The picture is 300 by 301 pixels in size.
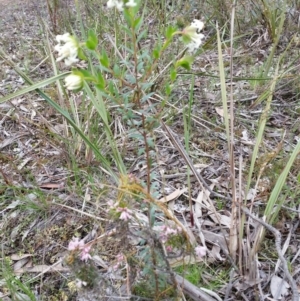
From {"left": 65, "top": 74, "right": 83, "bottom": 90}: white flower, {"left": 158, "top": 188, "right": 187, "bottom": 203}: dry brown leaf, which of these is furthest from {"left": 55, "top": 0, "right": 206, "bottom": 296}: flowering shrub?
{"left": 158, "top": 188, "right": 187, "bottom": 203}: dry brown leaf

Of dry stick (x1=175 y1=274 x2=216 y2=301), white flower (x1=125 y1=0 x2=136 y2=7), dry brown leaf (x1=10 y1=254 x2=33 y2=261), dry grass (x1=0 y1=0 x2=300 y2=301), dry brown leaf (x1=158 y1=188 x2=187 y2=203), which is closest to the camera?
white flower (x1=125 y1=0 x2=136 y2=7)

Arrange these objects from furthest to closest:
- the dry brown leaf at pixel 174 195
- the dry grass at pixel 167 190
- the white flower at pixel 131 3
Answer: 1. the dry brown leaf at pixel 174 195
2. the dry grass at pixel 167 190
3. the white flower at pixel 131 3

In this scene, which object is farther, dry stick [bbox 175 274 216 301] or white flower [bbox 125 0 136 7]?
dry stick [bbox 175 274 216 301]

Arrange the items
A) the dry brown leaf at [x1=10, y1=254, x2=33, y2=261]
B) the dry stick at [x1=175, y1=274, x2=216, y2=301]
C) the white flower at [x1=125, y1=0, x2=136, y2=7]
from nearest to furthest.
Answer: the white flower at [x1=125, y1=0, x2=136, y2=7] < the dry stick at [x1=175, y1=274, x2=216, y2=301] < the dry brown leaf at [x1=10, y1=254, x2=33, y2=261]

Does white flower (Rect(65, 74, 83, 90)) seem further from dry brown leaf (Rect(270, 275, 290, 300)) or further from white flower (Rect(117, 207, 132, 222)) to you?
dry brown leaf (Rect(270, 275, 290, 300))

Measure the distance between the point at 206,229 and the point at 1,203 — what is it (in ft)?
2.50

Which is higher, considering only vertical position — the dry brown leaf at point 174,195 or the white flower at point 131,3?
the white flower at point 131,3

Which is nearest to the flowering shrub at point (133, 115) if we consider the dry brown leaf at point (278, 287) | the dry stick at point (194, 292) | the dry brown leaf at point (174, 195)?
the dry stick at point (194, 292)

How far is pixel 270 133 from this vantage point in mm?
1704

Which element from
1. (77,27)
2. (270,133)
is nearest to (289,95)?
(270,133)

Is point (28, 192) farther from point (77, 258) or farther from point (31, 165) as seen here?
point (77, 258)

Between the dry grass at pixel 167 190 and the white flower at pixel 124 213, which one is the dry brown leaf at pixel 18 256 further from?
the white flower at pixel 124 213

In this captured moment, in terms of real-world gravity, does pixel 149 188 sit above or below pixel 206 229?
above

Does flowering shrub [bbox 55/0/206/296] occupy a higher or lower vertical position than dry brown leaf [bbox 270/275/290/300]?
higher
